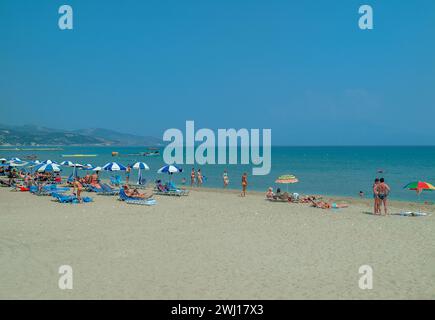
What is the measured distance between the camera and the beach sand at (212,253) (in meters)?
6.44

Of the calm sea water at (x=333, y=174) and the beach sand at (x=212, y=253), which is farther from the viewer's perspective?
the calm sea water at (x=333, y=174)

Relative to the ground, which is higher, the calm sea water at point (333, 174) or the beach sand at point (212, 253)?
the calm sea water at point (333, 174)

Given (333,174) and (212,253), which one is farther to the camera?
(333,174)

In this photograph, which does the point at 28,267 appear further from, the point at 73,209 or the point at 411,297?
the point at 73,209

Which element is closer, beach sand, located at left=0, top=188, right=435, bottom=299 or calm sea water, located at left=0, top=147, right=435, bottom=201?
beach sand, located at left=0, top=188, right=435, bottom=299

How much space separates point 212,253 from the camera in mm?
8695

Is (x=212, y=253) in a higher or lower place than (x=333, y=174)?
lower

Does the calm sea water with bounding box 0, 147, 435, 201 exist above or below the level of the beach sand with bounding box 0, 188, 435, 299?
above

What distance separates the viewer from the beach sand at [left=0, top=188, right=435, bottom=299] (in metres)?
6.44
